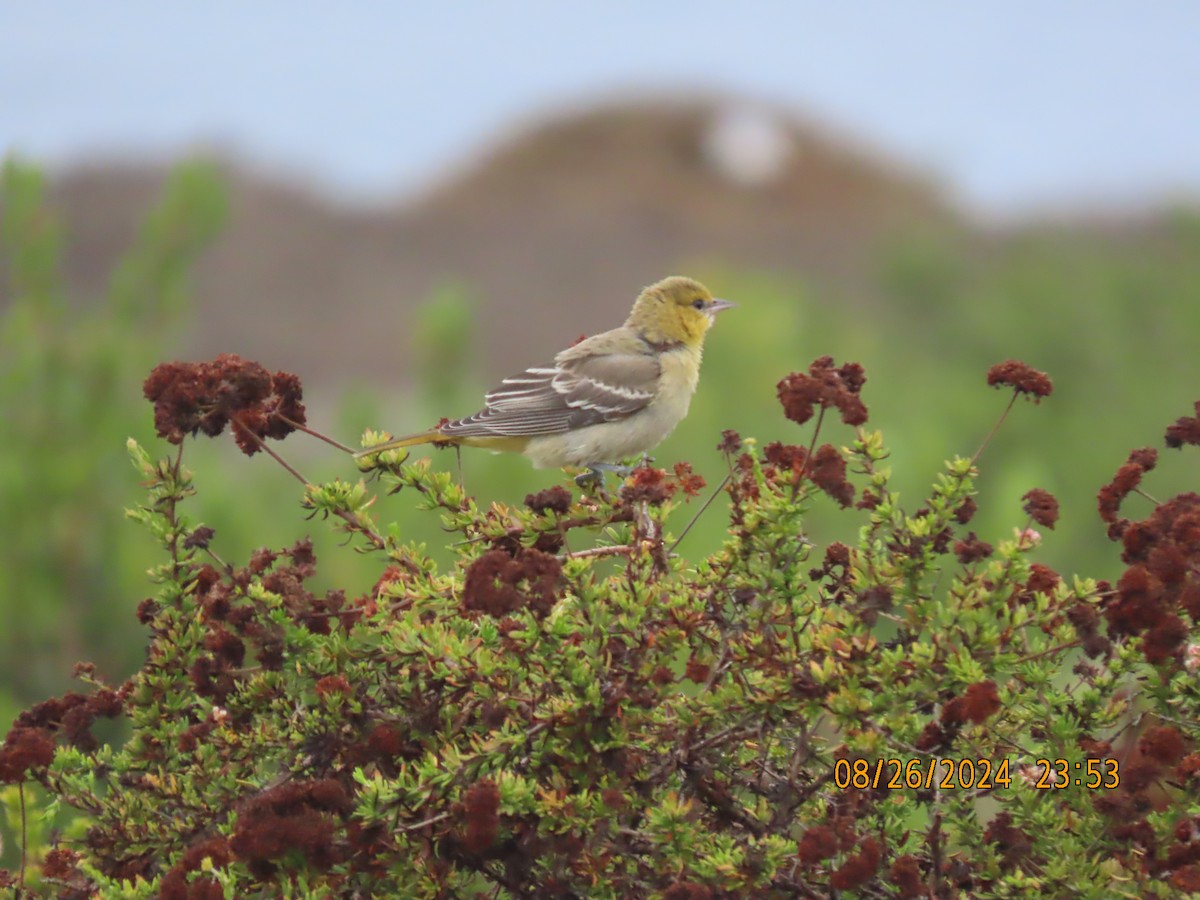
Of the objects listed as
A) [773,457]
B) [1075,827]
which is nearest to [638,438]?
[773,457]

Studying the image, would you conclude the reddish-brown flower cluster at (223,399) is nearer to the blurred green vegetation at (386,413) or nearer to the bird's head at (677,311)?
the blurred green vegetation at (386,413)

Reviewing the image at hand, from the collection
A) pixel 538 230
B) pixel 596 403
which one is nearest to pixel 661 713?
pixel 596 403

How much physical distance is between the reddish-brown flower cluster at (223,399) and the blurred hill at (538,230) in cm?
1736

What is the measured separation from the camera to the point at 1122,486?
9.03 feet

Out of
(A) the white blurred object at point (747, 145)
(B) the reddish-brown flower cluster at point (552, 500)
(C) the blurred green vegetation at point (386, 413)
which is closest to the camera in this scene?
(B) the reddish-brown flower cluster at point (552, 500)

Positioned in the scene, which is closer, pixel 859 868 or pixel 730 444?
pixel 859 868

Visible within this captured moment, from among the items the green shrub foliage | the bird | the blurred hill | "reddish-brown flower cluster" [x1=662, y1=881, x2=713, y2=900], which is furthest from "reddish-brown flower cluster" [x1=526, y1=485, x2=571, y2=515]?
the blurred hill

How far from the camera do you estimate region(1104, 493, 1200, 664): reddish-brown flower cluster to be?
7.85ft

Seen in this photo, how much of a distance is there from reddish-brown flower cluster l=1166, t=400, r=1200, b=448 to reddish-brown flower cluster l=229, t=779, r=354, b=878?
67.1 inches

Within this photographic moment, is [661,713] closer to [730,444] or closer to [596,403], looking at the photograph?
[730,444]

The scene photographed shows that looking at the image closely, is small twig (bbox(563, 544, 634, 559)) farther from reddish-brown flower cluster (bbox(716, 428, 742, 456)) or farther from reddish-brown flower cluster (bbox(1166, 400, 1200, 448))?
reddish-brown flower cluster (bbox(1166, 400, 1200, 448))

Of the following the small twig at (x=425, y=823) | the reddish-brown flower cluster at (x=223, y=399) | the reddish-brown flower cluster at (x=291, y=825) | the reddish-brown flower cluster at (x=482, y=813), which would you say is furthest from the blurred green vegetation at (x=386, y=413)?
the reddish-brown flower cluster at (x=482, y=813)

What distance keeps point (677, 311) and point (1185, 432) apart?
2.99 meters

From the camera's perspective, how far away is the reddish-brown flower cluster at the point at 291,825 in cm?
235
